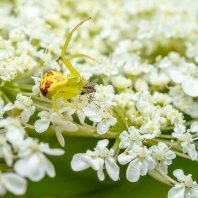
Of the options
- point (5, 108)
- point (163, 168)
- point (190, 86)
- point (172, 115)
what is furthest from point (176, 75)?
point (5, 108)

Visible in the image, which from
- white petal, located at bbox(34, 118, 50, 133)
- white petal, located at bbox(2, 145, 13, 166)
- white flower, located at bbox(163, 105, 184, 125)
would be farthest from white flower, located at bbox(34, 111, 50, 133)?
white flower, located at bbox(163, 105, 184, 125)

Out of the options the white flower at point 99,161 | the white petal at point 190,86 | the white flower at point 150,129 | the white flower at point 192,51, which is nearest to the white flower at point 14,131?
the white flower at point 99,161

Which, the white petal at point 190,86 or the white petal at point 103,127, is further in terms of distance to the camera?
the white petal at point 190,86

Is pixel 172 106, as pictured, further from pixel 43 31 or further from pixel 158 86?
pixel 43 31

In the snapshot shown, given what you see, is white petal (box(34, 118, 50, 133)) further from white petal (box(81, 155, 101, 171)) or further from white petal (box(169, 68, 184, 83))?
white petal (box(169, 68, 184, 83))

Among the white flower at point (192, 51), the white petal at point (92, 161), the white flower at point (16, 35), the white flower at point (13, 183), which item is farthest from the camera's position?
the white flower at point (192, 51)

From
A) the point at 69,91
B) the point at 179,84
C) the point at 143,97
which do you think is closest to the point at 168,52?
the point at 179,84

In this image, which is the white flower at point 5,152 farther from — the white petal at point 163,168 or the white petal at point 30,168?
the white petal at point 163,168
